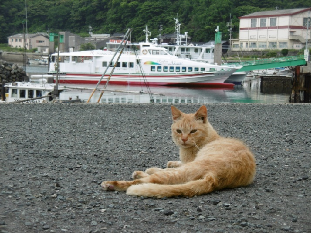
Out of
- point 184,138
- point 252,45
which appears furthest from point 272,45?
point 184,138

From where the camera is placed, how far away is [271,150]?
5719 mm

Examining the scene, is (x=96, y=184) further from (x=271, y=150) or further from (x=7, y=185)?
(x=271, y=150)

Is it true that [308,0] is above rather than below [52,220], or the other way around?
above

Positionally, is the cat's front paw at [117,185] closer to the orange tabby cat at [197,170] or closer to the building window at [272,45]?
the orange tabby cat at [197,170]

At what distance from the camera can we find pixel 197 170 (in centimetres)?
329

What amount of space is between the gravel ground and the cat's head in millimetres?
599

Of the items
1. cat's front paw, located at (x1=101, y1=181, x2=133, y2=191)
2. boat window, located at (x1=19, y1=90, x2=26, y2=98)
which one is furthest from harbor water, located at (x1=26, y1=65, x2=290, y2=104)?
cat's front paw, located at (x1=101, y1=181, x2=133, y2=191)

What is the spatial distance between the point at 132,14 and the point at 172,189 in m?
69.7

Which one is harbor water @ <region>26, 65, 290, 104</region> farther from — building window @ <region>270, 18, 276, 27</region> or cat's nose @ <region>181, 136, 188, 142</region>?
building window @ <region>270, 18, 276, 27</region>

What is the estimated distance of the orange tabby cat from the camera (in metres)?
3.20

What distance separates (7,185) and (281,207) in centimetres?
212

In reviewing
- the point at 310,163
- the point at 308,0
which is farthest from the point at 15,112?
the point at 308,0

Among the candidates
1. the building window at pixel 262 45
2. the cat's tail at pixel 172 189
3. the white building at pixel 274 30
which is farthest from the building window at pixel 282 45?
the cat's tail at pixel 172 189

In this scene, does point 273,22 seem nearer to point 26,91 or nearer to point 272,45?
point 272,45
